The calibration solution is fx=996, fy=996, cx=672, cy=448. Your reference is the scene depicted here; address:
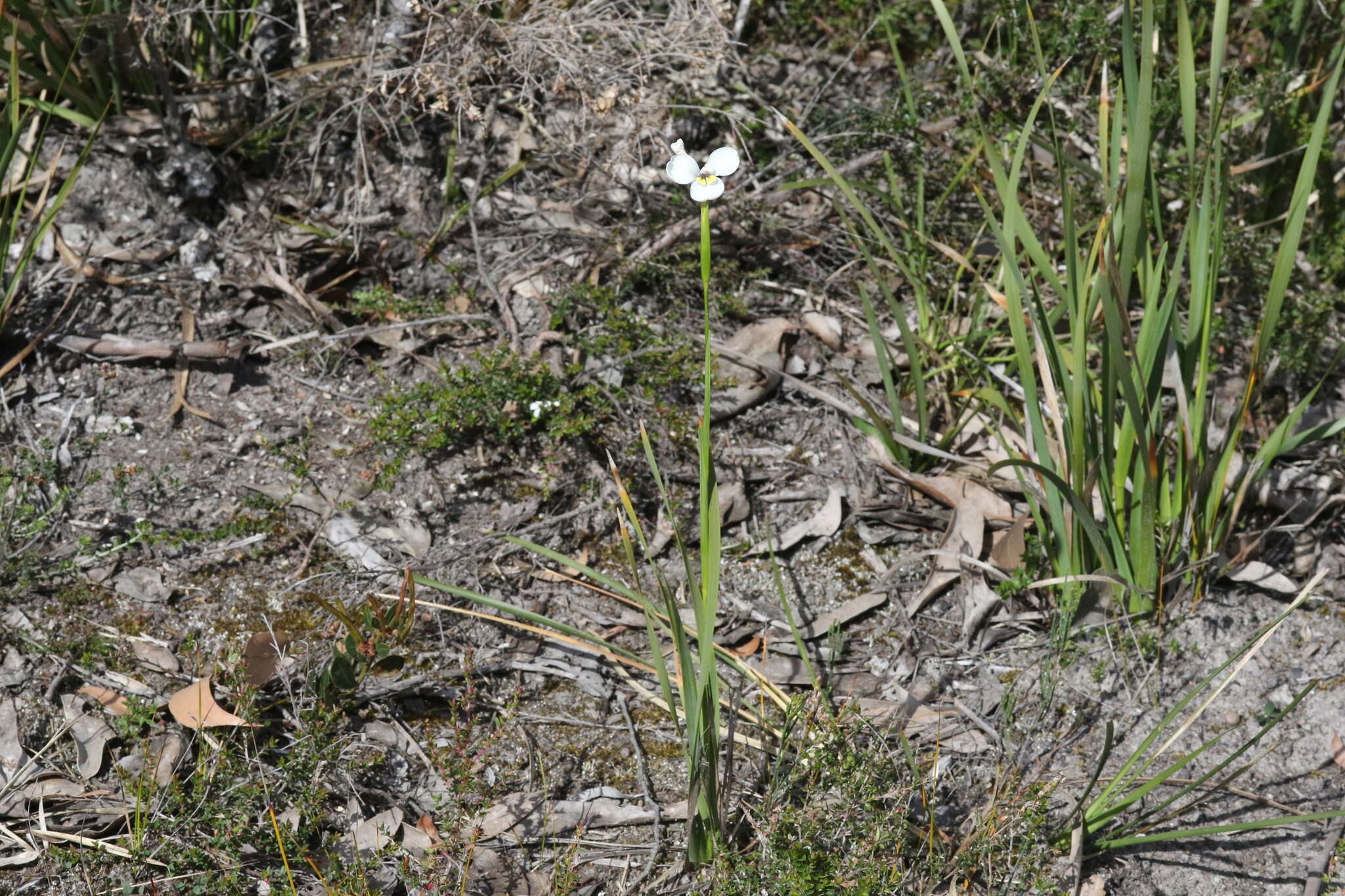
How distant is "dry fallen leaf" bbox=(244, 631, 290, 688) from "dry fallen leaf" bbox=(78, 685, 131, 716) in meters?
0.26

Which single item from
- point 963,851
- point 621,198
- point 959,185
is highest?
point 959,185

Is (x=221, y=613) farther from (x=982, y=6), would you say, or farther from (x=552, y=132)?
(x=982, y=6)

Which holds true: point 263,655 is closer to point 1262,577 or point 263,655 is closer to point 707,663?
point 707,663

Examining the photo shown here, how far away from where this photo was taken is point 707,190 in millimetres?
1510

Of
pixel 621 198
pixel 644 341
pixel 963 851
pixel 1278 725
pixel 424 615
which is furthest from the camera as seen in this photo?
pixel 621 198

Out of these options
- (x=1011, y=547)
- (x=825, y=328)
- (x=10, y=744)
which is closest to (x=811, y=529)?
(x=1011, y=547)

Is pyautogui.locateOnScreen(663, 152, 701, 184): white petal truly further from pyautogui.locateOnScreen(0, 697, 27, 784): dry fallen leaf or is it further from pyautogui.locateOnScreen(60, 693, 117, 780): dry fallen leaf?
pyautogui.locateOnScreen(0, 697, 27, 784): dry fallen leaf

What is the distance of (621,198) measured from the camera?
3074 mm

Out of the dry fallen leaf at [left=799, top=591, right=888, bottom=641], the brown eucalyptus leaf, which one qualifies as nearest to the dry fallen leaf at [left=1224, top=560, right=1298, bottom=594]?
the dry fallen leaf at [left=799, top=591, right=888, bottom=641]

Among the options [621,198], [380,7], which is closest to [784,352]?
[621,198]

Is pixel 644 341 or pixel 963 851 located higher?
pixel 644 341

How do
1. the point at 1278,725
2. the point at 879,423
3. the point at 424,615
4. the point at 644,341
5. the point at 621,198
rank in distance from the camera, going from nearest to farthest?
the point at 1278,725, the point at 424,615, the point at 879,423, the point at 644,341, the point at 621,198

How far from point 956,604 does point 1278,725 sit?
698mm

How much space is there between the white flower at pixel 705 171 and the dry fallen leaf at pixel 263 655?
1.28 m
